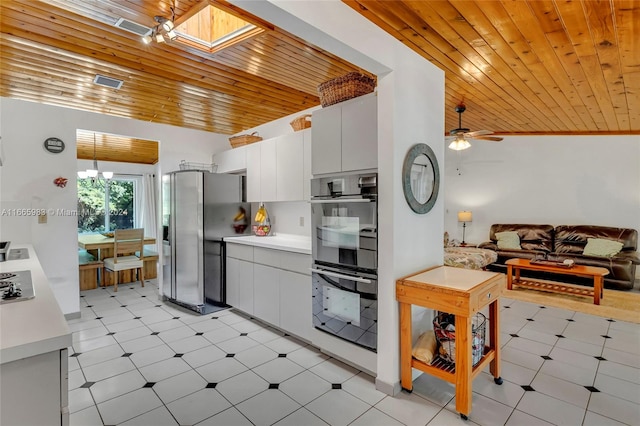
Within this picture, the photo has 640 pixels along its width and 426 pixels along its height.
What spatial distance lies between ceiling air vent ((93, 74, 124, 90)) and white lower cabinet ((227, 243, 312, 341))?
2074mm

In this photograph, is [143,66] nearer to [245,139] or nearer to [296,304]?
[245,139]

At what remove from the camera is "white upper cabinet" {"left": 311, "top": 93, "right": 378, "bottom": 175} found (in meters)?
2.35

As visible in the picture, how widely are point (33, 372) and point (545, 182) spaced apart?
25.0ft

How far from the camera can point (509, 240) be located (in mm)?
6215

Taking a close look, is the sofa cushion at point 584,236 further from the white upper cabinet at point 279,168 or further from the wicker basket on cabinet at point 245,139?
the wicker basket on cabinet at point 245,139

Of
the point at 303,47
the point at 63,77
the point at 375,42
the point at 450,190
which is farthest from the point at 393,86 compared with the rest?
the point at 450,190

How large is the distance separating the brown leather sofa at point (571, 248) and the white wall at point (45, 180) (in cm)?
656

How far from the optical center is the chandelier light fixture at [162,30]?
2039mm

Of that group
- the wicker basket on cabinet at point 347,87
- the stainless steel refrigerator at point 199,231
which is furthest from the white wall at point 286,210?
the wicker basket on cabinet at point 347,87

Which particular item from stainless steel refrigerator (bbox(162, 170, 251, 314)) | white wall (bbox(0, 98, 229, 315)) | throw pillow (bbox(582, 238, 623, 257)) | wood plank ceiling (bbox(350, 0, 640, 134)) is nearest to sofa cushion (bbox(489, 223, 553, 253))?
throw pillow (bbox(582, 238, 623, 257))

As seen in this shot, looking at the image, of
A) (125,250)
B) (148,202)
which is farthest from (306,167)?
(148,202)

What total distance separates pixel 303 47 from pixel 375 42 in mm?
716

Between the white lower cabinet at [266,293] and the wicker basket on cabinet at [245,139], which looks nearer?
the white lower cabinet at [266,293]

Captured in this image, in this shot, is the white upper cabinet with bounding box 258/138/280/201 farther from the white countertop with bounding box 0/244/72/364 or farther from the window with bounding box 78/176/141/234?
the window with bounding box 78/176/141/234
